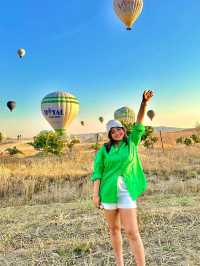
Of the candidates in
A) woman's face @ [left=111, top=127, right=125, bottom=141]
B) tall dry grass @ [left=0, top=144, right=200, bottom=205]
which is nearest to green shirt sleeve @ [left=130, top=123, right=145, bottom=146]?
woman's face @ [left=111, top=127, right=125, bottom=141]

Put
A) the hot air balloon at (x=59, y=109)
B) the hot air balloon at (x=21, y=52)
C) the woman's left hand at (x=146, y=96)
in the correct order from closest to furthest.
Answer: the woman's left hand at (x=146, y=96) < the hot air balloon at (x=59, y=109) < the hot air balloon at (x=21, y=52)

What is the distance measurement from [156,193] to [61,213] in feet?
13.3

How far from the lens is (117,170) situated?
416cm

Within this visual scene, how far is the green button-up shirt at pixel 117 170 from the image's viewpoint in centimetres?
414

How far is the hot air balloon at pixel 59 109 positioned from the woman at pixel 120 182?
3387cm

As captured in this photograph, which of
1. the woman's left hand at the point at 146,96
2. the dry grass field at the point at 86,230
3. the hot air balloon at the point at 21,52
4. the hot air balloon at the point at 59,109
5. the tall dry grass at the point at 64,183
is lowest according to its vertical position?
the dry grass field at the point at 86,230

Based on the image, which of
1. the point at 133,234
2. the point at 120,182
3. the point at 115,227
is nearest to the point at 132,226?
the point at 133,234

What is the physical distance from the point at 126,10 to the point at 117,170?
2225 cm

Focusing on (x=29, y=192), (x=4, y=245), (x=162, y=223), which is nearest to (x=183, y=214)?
(x=162, y=223)

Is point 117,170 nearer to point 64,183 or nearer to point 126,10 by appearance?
point 64,183

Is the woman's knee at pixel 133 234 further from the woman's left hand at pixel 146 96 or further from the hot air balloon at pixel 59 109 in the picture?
the hot air balloon at pixel 59 109

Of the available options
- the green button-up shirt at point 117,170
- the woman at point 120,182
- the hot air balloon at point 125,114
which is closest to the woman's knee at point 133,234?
the woman at point 120,182

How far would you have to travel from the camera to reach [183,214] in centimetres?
748

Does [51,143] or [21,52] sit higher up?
[21,52]
